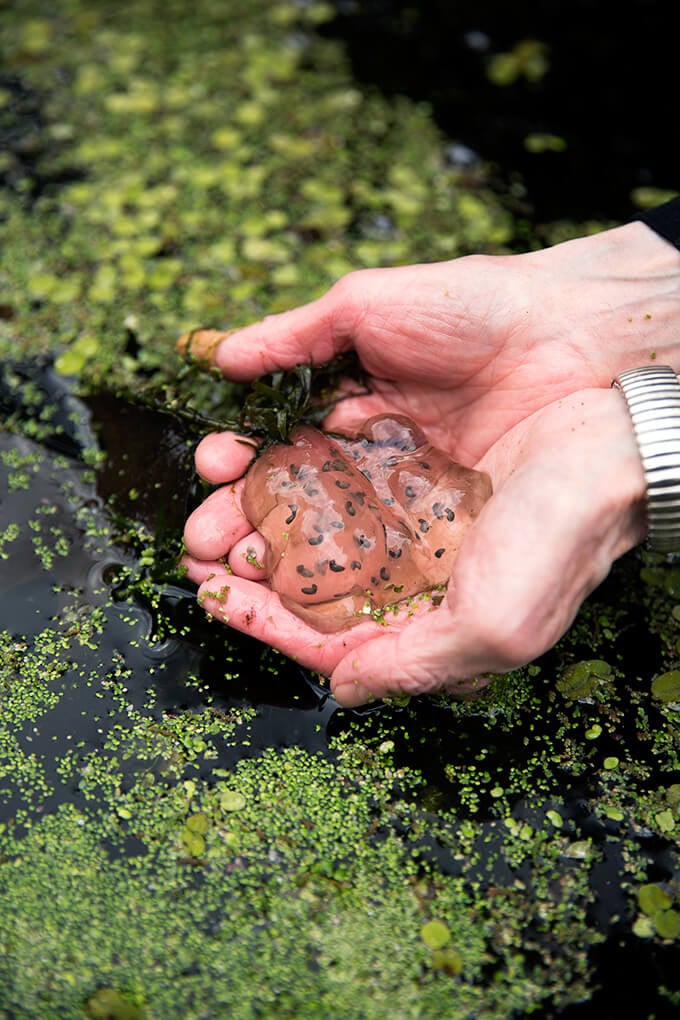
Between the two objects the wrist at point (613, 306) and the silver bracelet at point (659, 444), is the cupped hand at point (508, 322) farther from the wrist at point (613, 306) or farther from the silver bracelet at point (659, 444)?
the silver bracelet at point (659, 444)

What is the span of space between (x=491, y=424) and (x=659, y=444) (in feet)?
1.99

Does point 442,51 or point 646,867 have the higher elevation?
point 442,51

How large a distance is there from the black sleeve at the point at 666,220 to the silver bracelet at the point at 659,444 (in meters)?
0.58

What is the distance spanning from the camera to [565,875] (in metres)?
2.25

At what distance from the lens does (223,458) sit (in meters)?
2.64

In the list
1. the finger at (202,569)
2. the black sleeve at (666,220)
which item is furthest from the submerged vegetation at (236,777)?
the black sleeve at (666,220)

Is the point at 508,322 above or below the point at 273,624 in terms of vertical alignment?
above

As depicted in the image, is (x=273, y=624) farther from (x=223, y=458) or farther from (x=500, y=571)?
(x=500, y=571)

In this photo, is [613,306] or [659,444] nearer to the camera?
[659,444]

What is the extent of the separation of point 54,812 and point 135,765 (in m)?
0.23

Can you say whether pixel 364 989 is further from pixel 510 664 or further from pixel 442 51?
pixel 442 51

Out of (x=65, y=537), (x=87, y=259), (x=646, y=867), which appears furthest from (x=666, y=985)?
(x=87, y=259)

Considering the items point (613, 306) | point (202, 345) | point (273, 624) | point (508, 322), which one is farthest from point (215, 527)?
point (613, 306)

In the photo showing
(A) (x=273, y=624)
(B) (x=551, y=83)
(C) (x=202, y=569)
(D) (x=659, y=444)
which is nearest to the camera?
(D) (x=659, y=444)
